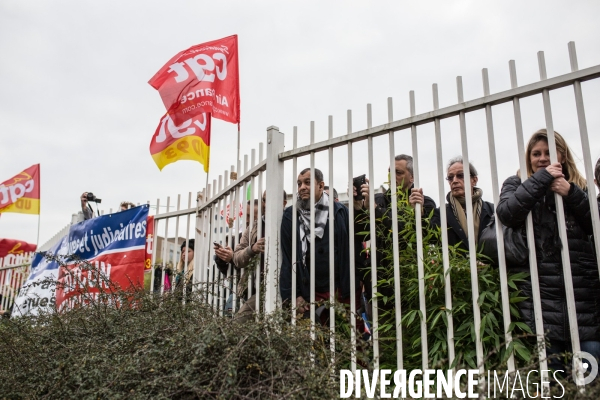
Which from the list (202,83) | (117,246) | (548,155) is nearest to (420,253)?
(548,155)

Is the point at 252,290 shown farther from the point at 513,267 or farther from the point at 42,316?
the point at 513,267

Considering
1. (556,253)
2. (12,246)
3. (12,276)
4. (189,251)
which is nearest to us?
(556,253)

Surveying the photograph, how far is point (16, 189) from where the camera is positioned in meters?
9.55

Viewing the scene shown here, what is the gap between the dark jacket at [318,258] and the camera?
3.41 m

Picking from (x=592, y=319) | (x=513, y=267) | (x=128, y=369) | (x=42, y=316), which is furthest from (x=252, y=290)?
(x=592, y=319)

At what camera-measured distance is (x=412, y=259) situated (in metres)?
2.86

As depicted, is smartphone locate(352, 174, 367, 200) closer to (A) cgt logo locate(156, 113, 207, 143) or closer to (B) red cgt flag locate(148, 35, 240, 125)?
(B) red cgt flag locate(148, 35, 240, 125)

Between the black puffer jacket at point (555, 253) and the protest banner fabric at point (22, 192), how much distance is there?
9150 millimetres

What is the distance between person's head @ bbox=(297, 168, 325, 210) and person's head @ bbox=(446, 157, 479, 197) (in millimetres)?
931

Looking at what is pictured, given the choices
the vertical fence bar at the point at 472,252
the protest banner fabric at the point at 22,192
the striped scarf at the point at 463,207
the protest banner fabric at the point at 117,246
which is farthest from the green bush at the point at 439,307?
the protest banner fabric at the point at 22,192

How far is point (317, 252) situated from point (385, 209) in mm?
601

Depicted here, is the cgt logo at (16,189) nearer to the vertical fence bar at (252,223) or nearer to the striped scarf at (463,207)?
the vertical fence bar at (252,223)

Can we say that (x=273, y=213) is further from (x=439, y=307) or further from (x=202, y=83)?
(x=202, y=83)

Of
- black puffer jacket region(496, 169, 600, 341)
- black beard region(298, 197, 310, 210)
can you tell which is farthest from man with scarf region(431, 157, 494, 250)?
black beard region(298, 197, 310, 210)
